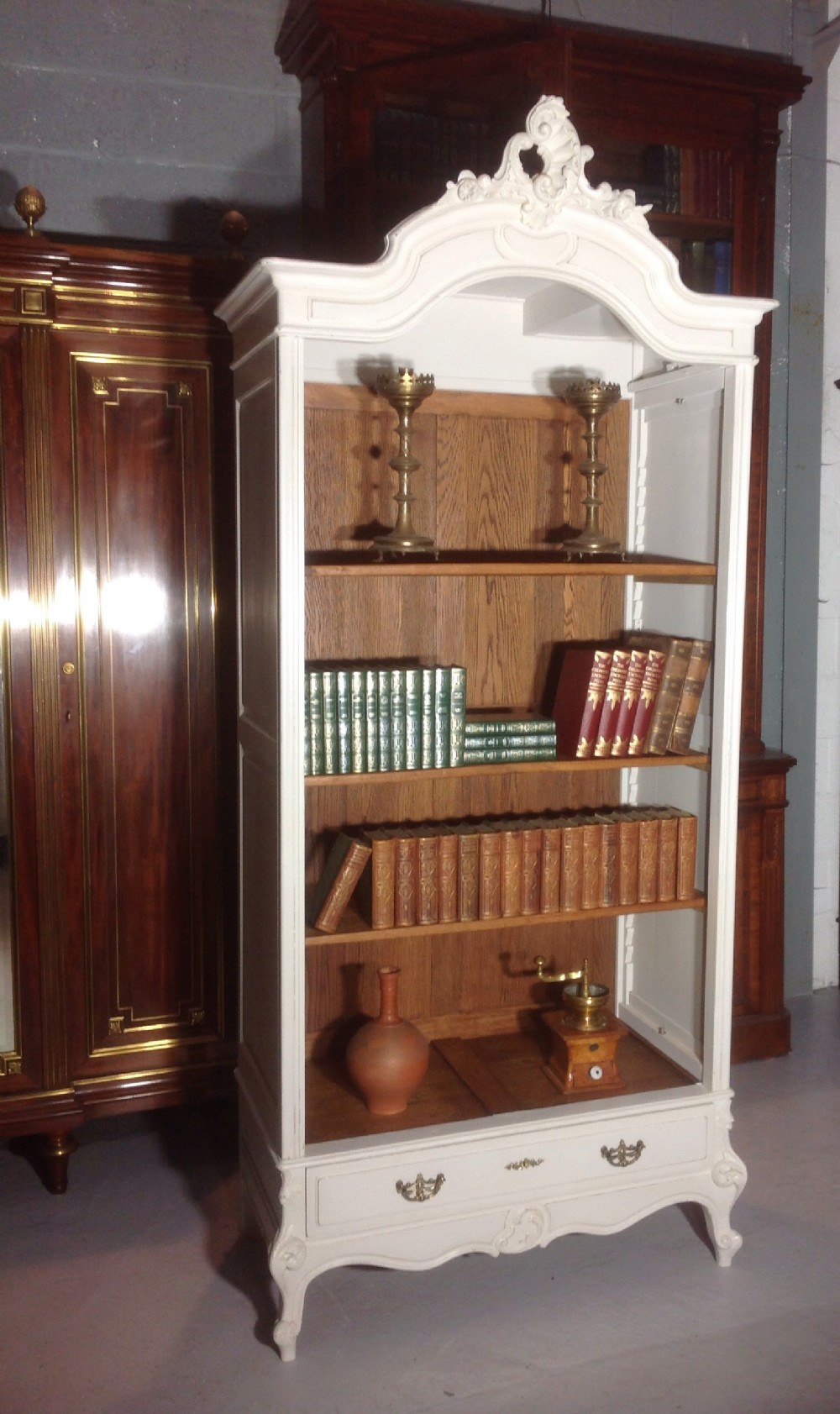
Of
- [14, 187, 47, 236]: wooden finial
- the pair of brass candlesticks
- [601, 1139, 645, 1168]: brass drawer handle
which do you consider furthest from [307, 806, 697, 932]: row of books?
[14, 187, 47, 236]: wooden finial

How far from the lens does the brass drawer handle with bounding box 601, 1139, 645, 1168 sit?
8.54 ft

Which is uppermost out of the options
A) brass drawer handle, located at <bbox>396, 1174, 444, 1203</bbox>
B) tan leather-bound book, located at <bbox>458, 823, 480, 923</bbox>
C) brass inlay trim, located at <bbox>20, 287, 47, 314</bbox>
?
brass inlay trim, located at <bbox>20, 287, 47, 314</bbox>

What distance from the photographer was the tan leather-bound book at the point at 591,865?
2.76m

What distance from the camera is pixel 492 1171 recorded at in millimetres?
2521

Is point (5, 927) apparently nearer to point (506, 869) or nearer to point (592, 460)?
point (506, 869)

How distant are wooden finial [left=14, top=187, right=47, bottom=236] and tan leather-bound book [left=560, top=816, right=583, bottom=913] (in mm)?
1833

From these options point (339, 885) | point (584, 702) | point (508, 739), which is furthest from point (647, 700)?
point (339, 885)

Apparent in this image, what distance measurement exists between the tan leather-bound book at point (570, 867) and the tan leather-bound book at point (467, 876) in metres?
0.21

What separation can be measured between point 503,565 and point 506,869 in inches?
26.9

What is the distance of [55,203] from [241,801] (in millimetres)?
1698

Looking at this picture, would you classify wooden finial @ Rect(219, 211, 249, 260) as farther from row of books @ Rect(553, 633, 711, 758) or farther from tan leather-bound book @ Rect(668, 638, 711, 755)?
tan leather-bound book @ Rect(668, 638, 711, 755)

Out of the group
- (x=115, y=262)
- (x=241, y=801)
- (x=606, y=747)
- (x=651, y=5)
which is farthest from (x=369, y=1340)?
(x=651, y=5)

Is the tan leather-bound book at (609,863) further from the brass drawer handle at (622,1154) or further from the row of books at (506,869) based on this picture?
the brass drawer handle at (622,1154)

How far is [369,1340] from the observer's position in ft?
7.98
